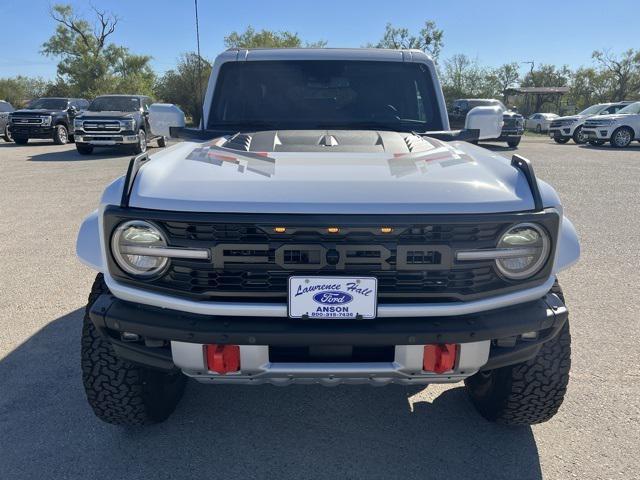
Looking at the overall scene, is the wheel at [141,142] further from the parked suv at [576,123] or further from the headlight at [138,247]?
the parked suv at [576,123]

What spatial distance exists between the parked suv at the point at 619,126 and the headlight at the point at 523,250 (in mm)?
19727

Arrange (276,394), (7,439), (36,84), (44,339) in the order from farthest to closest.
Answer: (36,84) < (44,339) < (276,394) < (7,439)

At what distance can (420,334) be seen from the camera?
191 centimetres

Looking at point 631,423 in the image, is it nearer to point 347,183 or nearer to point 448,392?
point 448,392

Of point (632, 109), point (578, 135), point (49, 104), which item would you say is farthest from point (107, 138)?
point (578, 135)

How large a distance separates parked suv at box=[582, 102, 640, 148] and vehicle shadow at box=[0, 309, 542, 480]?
63.3 ft

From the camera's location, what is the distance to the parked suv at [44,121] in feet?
56.3

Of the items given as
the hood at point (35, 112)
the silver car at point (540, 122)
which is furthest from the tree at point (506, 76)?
the hood at point (35, 112)

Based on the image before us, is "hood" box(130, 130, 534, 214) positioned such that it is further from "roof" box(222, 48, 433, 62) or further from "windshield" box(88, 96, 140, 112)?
"windshield" box(88, 96, 140, 112)

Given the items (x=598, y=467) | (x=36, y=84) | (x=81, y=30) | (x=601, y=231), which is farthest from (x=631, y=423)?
(x=36, y=84)

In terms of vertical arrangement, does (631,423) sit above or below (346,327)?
below

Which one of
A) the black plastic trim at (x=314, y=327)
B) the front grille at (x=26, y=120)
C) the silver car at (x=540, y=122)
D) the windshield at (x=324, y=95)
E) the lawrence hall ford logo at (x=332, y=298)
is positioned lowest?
the silver car at (x=540, y=122)

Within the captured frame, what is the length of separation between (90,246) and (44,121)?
57.4 ft

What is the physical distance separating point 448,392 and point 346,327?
1.29 metres
